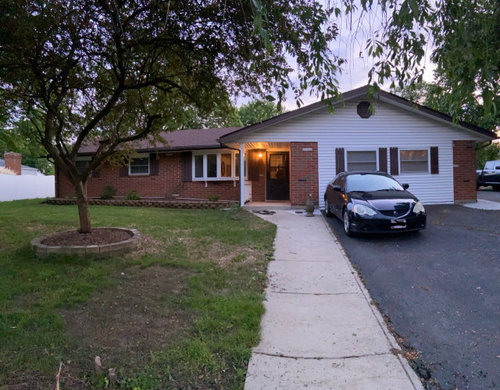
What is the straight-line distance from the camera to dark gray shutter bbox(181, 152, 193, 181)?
51.6ft

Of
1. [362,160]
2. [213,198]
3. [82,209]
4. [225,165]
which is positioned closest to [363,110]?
[362,160]

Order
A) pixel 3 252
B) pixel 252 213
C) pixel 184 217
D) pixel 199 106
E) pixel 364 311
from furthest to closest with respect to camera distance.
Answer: pixel 252 213
pixel 184 217
pixel 199 106
pixel 3 252
pixel 364 311

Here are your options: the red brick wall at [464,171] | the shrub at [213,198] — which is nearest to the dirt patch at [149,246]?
the shrub at [213,198]

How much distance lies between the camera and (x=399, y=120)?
1306 centimetres

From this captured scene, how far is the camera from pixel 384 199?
25.0 feet

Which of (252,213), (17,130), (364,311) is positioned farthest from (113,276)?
(252,213)

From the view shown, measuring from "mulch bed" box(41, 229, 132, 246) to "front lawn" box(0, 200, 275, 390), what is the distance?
0.46 meters

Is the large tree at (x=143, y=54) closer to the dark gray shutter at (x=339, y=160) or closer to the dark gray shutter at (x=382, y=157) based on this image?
the dark gray shutter at (x=339, y=160)

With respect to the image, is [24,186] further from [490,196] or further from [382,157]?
[490,196]

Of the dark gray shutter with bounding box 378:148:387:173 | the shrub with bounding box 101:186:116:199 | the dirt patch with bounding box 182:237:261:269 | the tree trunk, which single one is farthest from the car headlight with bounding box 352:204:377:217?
the shrub with bounding box 101:186:116:199

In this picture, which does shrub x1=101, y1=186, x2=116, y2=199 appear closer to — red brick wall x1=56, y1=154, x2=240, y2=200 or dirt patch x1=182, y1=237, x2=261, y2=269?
red brick wall x1=56, y1=154, x2=240, y2=200

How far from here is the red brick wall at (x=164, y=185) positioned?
15.3 m

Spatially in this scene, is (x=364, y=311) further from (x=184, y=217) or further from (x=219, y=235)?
(x=184, y=217)

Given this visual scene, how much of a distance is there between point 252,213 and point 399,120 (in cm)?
694
